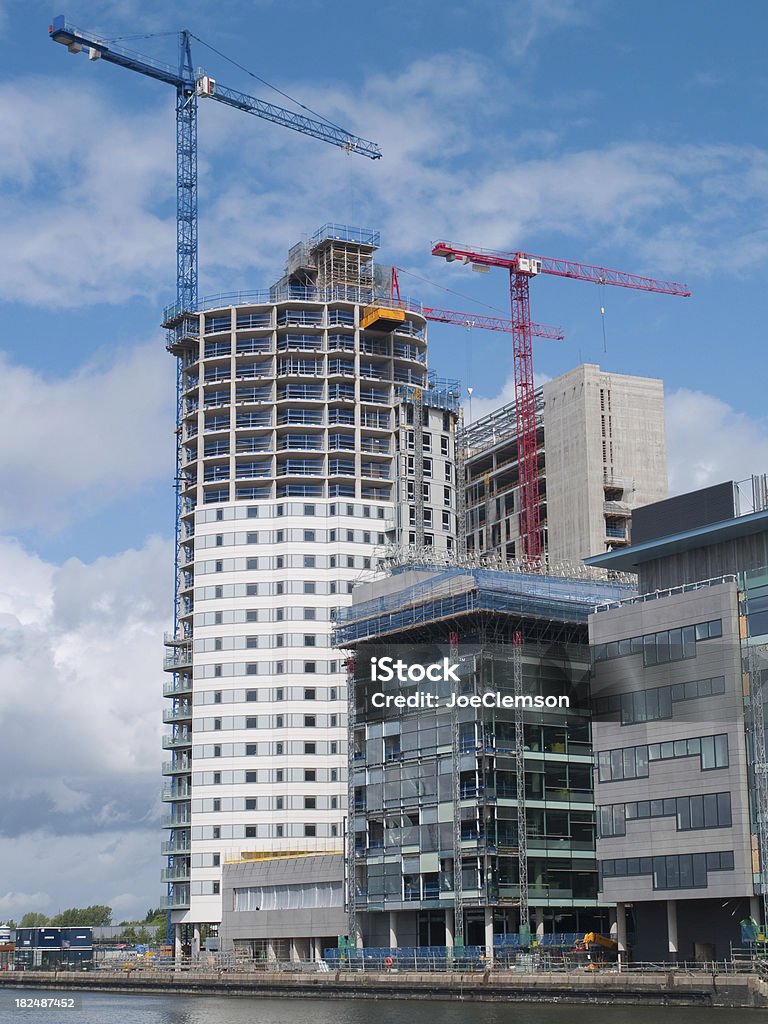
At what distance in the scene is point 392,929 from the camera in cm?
14538

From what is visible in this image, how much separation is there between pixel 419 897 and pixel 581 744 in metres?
20.3

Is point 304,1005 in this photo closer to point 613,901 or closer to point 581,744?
point 613,901

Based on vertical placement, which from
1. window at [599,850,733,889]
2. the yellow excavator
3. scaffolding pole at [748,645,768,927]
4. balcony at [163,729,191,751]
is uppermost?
balcony at [163,729,191,751]

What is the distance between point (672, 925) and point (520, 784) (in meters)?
23.9

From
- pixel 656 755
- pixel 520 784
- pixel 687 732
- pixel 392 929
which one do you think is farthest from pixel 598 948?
pixel 687 732

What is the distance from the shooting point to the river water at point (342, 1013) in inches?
3583

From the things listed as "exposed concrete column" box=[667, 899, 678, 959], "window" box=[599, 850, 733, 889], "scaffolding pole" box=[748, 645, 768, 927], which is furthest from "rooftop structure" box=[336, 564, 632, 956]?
"scaffolding pole" box=[748, 645, 768, 927]

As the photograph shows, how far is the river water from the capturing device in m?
91.0

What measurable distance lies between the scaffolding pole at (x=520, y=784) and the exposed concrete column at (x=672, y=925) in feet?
62.9

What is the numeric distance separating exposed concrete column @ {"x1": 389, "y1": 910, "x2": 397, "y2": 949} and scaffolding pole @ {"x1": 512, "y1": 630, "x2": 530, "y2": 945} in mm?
15706

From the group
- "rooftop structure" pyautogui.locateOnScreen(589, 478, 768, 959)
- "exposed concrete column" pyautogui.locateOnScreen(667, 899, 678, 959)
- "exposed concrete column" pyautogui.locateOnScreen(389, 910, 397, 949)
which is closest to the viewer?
"rooftop structure" pyautogui.locateOnScreen(589, 478, 768, 959)

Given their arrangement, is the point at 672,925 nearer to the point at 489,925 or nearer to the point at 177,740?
the point at 489,925

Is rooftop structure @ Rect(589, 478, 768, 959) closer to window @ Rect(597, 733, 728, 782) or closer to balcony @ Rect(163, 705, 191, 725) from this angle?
window @ Rect(597, 733, 728, 782)

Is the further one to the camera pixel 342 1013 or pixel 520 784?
pixel 520 784
